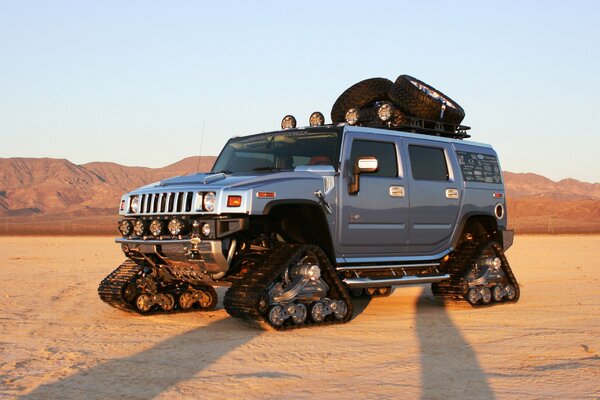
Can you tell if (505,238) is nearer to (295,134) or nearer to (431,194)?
(431,194)

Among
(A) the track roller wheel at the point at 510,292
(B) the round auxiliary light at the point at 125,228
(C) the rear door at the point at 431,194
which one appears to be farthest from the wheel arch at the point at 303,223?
(A) the track roller wheel at the point at 510,292

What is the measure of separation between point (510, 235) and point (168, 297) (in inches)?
207

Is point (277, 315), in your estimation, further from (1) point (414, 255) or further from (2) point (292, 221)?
(1) point (414, 255)

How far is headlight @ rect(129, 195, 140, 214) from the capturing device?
31.3 ft

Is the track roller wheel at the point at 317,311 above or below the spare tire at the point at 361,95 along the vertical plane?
below

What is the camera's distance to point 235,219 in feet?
27.9

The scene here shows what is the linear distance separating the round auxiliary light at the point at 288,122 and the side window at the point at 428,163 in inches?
64.4

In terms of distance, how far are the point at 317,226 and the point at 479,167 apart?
3.80 meters

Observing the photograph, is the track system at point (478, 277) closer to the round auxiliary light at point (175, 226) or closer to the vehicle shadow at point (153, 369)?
the vehicle shadow at point (153, 369)

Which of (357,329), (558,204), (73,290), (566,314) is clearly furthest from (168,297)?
(558,204)

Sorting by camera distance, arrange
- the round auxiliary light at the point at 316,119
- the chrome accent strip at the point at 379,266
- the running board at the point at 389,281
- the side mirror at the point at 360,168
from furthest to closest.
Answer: the round auxiliary light at the point at 316,119 → the chrome accent strip at the point at 379,266 → the running board at the point at 389,281 → the side mirror at the point at 360,168

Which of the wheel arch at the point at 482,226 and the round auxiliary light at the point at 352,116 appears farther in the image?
the wheel arch at the point at 482,226

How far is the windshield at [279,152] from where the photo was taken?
9.88m

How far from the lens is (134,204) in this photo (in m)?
9.62
